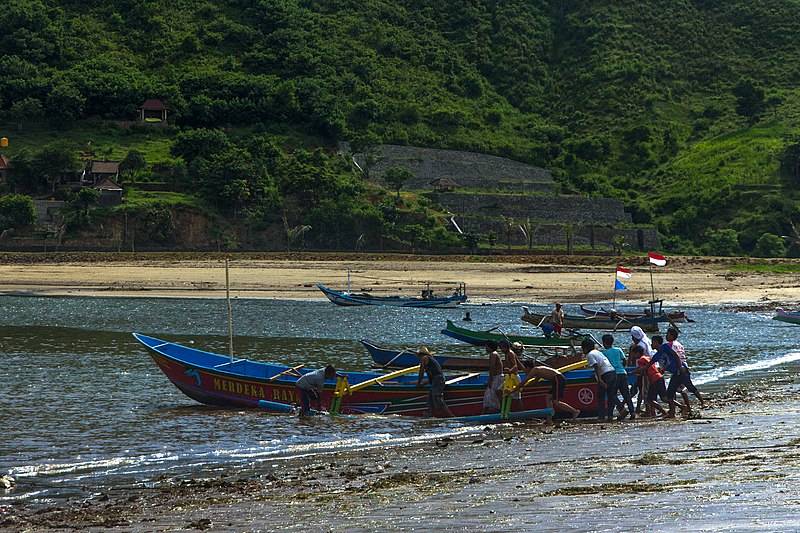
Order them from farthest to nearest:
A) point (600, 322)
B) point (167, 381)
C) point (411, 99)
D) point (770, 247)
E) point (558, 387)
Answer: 1. point (411, 99)
2. point (770, 247)
3. point (600, 322)
4. point (167, 381)
5. point (558, 387)

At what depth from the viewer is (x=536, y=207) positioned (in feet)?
276

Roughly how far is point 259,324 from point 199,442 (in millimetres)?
22769

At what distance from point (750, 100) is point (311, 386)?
99699mm

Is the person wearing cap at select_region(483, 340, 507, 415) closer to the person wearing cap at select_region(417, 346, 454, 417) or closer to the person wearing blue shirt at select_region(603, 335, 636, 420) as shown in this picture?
the person wearing cap at select_region(417, 346, 454, 417)

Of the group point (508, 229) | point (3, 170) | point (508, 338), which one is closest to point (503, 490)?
point (508, 338)

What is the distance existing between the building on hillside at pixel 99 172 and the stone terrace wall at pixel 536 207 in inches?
1031

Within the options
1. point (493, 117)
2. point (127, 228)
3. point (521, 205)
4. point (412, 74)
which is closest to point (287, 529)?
point (127, 228)

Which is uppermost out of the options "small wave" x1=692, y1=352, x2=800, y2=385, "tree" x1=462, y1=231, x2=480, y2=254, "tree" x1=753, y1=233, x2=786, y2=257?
"tree" x1=462, y1=231, x2=480, y2=254

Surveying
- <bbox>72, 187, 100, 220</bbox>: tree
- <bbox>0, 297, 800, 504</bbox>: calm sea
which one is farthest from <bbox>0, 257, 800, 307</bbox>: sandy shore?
<bbox>72, 187, 100, 220</bbox>: tree

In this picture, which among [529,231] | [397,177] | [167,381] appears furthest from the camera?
[397,177]

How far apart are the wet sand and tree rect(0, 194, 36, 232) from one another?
6224 cm

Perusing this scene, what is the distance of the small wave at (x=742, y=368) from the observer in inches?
1009

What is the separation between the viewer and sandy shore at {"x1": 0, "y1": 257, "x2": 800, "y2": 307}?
170 ft

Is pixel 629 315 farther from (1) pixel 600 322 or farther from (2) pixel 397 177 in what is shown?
(2) pixel 397 177
